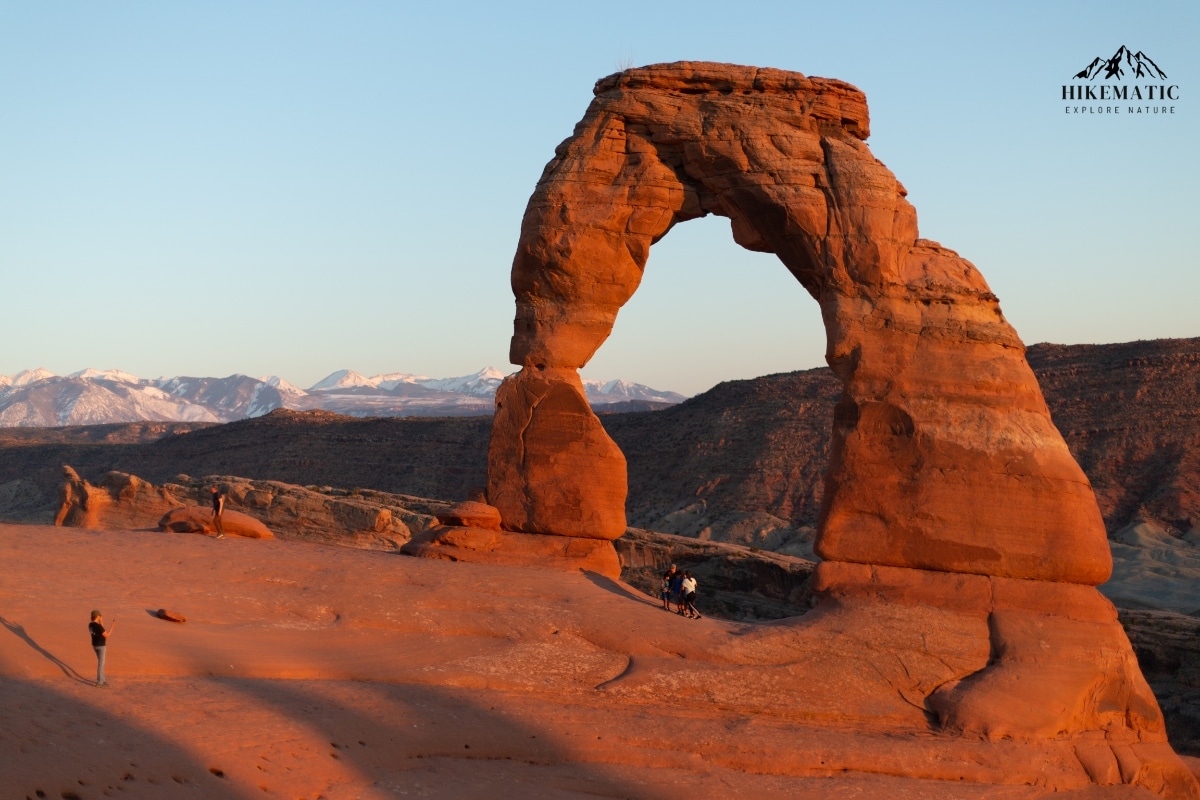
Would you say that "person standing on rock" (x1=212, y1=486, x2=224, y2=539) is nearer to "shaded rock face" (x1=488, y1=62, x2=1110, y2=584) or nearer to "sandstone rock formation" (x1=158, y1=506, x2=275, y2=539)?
"sandstone rock formation" (x1=158, y1=506, x2=275, y2=539)

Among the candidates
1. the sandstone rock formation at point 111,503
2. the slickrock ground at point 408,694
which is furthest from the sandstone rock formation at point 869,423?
the sandstone rock formation at point 111,503

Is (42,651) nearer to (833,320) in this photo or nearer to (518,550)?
(518,550)

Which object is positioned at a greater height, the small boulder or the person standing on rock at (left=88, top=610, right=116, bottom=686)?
the small boulder

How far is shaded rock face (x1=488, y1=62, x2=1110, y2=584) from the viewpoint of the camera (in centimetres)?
1806

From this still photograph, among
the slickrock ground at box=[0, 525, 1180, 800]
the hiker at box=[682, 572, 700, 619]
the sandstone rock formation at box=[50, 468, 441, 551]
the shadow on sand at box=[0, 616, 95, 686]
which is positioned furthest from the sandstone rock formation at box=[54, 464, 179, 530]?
the hiker at box=[682, 572, 700, 619]

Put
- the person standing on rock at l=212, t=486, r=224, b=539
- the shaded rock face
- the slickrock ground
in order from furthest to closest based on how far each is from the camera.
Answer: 1. the person standing on rock at l=212, t=486, r=224, b=539
2. the shaded rock face
3. the slickrock ground

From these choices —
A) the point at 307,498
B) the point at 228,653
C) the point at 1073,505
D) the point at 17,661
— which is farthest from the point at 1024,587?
the point at 307,498

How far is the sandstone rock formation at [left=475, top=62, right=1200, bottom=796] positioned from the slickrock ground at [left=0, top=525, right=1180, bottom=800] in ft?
2.12

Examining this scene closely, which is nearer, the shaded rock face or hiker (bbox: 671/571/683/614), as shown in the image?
the shaded rock face

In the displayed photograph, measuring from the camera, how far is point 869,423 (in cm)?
1870

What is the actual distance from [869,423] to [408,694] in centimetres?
746

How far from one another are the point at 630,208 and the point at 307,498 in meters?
13.8

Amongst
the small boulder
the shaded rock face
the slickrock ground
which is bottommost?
the slickrock ground

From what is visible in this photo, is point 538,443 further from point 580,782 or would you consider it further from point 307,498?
point 307,498
